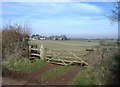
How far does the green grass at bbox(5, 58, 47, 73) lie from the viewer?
2148cm

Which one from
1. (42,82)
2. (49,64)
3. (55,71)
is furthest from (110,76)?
(49,64)

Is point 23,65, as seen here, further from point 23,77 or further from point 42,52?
point 23,77

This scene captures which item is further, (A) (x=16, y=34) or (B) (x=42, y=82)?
(A) (x=16, y=34)

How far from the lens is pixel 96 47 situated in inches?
832

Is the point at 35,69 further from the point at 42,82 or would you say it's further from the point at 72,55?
the point at 42,82

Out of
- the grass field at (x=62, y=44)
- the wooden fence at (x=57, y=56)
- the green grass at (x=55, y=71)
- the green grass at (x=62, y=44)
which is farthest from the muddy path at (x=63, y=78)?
the green grass at (x=62, y=44)

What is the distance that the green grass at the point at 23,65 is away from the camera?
21.5m

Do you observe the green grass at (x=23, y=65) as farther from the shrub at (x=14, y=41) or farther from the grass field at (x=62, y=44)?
the grass field at (x=62, y=44)

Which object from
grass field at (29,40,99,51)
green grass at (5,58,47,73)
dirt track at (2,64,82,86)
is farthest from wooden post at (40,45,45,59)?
dirt track at (2,64,82,86)

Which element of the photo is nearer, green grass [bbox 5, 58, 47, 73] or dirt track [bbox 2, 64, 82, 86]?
dirt track [bbox 2, 64, 82, 86]

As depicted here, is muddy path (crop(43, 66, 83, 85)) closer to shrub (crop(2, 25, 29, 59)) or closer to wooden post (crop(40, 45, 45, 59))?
wooden post (crop(40, 45, 45, 59))

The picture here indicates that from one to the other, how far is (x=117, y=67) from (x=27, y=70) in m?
8.54

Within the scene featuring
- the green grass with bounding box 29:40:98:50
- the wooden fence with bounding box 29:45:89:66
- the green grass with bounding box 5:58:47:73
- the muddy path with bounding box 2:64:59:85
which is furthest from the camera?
the green grass with bounding box 29:40:98:50

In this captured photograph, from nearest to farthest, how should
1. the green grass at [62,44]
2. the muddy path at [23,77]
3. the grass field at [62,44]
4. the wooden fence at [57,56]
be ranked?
the muddy path at [23,77] < the wooden fence at [57,56] < the grass field at [62,44] < the green grass at [62,44]
